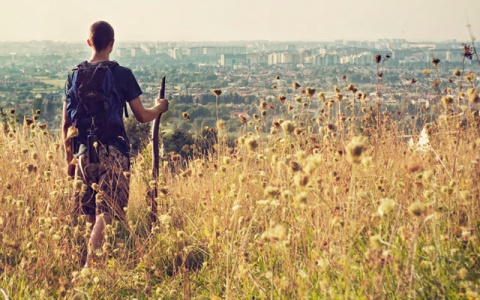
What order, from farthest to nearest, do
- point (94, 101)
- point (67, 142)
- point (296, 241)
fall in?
1. point (67, 142)
2. point (94, 101)
3. point (296, 241)

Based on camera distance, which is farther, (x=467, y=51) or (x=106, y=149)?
(x=467, y=51)

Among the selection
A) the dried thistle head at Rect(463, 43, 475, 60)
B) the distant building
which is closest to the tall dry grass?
the dried thistle head at Rect(463, 43, 475, 60)

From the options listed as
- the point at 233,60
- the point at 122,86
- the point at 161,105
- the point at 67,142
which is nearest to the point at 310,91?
the point at 161,105

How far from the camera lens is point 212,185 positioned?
4.57m

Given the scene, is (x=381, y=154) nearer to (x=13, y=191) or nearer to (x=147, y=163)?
(x=147, y=163)

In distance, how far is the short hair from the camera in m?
3.98

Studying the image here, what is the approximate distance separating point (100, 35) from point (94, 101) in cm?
49

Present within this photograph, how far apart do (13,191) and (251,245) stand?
90.3 inches

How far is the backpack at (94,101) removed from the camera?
3.86m

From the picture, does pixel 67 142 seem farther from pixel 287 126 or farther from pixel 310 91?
pixel 287 126

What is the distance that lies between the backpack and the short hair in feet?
0.45

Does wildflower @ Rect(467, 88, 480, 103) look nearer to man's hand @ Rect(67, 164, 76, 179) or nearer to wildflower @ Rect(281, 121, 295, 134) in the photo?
wildflower @ Rect(281, 121, 295, 134)

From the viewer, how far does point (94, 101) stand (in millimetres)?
3863

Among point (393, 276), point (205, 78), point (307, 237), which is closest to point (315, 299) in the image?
point (393, 276)
